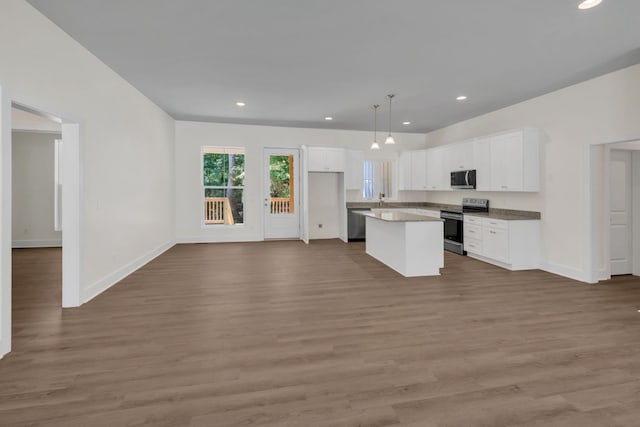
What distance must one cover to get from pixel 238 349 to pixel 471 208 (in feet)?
18.8

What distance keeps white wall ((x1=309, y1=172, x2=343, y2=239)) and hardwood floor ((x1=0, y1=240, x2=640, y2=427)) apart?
163 inches

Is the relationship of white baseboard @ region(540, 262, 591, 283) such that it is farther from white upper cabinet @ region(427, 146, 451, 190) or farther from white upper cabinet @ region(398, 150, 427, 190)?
white upper cabinet @ region(398, 150, 427, 190)

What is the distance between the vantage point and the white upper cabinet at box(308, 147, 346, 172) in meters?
7.86

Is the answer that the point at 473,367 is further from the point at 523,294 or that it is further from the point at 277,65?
the point at 277,65

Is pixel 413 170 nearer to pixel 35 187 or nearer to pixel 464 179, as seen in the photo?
pixel 464 179

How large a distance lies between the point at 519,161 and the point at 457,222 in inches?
63.9

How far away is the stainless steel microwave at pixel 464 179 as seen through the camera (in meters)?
6.30

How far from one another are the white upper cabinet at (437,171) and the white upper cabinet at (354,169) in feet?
5.34

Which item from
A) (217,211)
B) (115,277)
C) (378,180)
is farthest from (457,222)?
(115,277)

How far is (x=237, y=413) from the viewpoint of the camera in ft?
5.84

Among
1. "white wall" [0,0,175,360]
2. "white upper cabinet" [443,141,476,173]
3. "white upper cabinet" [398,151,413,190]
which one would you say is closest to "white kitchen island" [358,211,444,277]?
"white upper cabinet" [443,141,476,173]

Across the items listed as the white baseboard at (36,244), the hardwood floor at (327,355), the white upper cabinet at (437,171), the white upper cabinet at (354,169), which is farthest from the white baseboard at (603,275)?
the white baseboard at (36,244)

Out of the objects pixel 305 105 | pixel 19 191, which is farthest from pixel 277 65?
pixel 19 191

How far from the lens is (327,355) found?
243 centimetres
